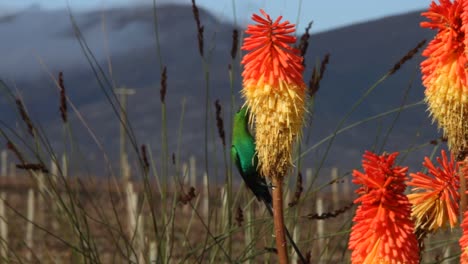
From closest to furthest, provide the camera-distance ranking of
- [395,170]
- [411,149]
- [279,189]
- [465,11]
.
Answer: [395,170], [465,11], [279,189], [411,149]

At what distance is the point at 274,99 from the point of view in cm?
213

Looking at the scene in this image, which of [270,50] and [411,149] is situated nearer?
[270,50]

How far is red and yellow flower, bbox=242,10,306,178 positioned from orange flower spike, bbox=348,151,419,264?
30 centimetres

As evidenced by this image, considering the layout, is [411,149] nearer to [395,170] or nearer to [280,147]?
[280,147]

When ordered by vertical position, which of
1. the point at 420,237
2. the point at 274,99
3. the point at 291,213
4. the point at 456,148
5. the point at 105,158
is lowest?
the point at 420,237

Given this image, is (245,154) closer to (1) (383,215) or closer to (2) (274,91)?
(2) (274,91)

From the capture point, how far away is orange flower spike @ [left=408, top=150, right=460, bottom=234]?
212cm

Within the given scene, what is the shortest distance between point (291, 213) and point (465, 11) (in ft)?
7.21

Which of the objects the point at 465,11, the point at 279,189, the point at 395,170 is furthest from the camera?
the point at 279,189

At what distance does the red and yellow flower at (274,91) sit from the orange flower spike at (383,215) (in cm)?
30

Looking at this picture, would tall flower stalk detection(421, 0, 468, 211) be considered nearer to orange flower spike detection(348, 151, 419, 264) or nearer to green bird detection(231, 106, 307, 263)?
orange flower spike detection(348, 151, 419, 264)

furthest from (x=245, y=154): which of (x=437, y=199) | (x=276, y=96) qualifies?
(x=437, y=199)

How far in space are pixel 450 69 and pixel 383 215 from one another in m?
0.52

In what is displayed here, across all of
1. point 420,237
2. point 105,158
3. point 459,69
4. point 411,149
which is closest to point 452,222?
point 420,237
